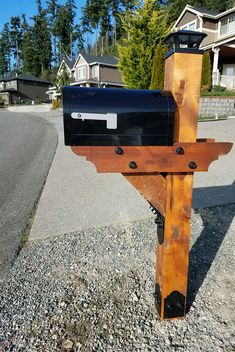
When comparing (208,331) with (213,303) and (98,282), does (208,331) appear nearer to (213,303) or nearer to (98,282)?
(213,303)

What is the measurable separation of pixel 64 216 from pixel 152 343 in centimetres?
207

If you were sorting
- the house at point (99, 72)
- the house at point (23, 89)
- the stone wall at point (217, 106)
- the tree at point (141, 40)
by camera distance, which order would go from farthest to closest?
the house at point (23, 89) → the house at point (99, 72) → the stone wall at point (217, 106) → the tree at point (141, 40)

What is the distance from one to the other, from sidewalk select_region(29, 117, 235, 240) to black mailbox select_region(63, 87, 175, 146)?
1862mm

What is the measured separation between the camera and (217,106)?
50.3 feet

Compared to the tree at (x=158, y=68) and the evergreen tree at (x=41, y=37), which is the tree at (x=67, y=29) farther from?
the tree at (x=158, y=68)

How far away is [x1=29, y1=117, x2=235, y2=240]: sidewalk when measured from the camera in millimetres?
3320

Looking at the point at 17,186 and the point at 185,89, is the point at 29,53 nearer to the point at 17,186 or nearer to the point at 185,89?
the point at 17,186

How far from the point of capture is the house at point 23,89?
53844mm

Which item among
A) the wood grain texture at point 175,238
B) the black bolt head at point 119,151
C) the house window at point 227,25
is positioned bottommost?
the wood grain texture at point 175,238

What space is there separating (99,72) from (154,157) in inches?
1410

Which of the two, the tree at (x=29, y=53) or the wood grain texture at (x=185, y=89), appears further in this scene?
the tree at (x=29, y=53)

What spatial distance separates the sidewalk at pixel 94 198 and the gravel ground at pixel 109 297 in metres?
0.33

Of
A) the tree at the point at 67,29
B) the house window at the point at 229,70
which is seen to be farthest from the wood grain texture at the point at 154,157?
the tree at the point at 67,29

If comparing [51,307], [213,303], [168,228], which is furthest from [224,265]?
[51,307]
